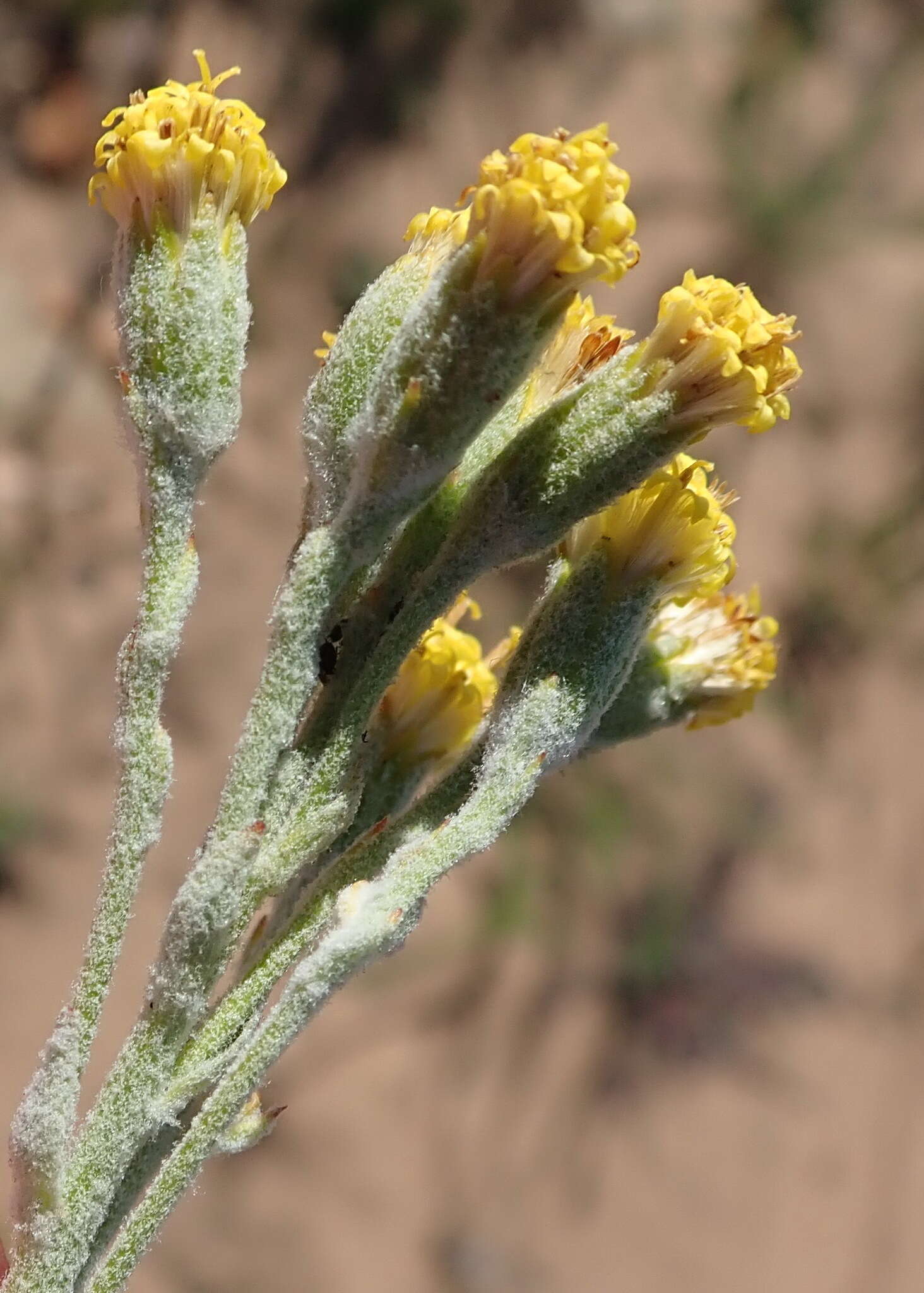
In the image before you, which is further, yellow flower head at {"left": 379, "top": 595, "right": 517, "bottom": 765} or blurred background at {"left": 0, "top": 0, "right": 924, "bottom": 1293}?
blurred background at {"left": 0, "top": 0, "right": 924, "bottom": 1293}

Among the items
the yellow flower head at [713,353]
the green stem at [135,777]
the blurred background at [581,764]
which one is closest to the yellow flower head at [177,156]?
the green stem at [135,777]

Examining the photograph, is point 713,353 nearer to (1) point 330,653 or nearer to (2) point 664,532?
(2) point 664,532

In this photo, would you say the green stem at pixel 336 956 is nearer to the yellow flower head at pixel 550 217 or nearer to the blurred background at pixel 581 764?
the yellow flower head at pixel 550 217

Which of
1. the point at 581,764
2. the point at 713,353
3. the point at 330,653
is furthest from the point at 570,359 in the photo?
the point at 581,764

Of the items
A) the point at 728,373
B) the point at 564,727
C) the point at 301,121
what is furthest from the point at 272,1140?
the point at 301,121

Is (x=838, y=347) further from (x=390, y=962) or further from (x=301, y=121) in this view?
(x=390, y=962)

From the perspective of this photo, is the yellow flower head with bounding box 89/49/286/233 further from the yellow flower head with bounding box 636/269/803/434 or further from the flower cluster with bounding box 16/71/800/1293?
the yellow flower head with bounding box 636/269/803/434

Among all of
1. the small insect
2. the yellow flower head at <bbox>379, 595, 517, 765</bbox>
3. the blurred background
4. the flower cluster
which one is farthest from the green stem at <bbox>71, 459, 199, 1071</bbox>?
the blurred background
